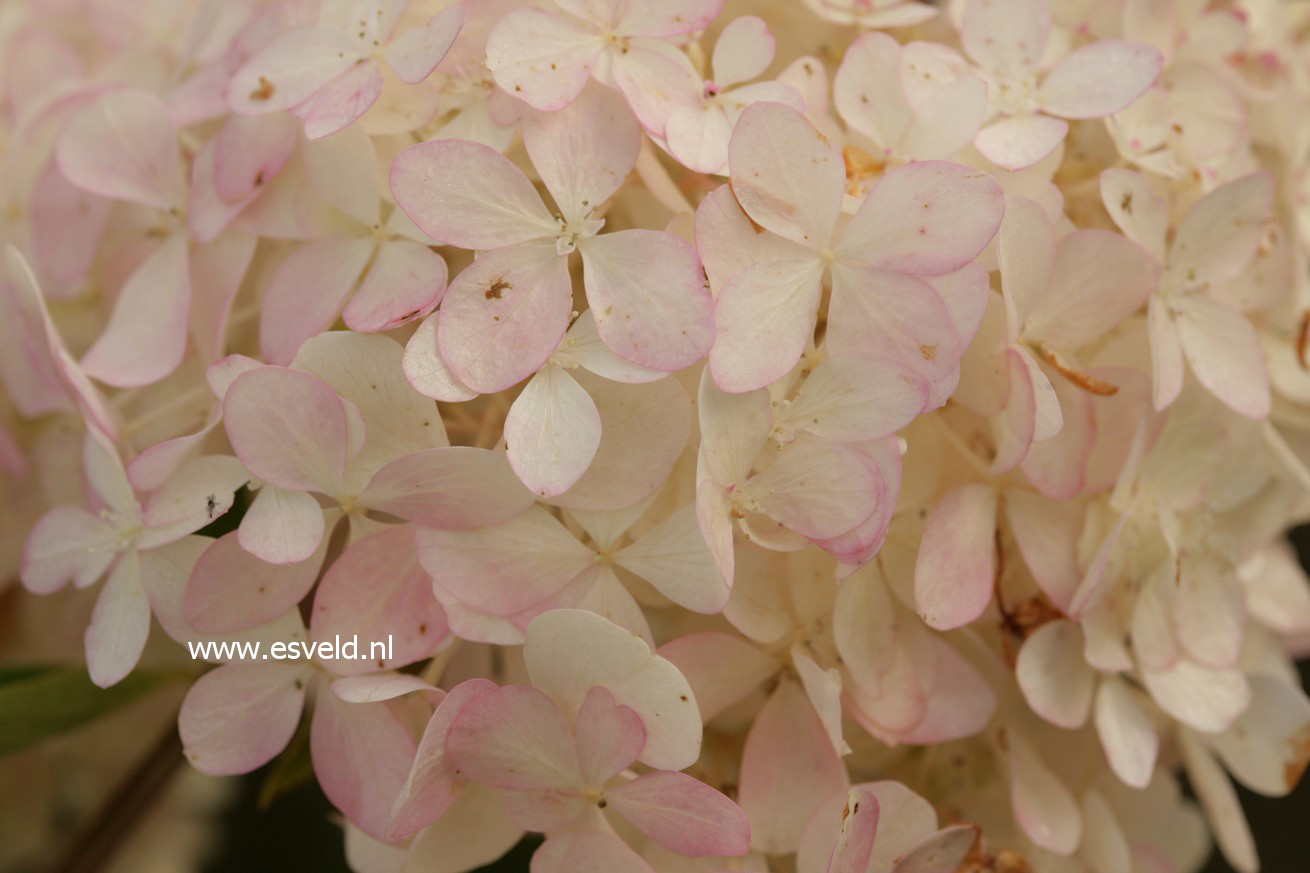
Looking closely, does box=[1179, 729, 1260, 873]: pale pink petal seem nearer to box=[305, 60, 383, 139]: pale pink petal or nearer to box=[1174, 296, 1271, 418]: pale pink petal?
box=[1174, 296, 1271, 418]: pale pink petal

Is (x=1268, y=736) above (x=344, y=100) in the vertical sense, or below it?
below

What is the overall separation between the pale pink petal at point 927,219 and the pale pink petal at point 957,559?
8 centimetres

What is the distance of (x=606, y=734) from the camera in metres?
0.32

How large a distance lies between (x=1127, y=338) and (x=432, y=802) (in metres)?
0.28

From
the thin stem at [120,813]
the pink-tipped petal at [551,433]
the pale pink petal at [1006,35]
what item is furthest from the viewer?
the thin stem at [120,813]

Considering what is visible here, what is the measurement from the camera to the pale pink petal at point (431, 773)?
32 cm

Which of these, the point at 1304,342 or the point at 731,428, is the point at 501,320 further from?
the point at 1304,342

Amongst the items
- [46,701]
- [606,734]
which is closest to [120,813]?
[46,701]

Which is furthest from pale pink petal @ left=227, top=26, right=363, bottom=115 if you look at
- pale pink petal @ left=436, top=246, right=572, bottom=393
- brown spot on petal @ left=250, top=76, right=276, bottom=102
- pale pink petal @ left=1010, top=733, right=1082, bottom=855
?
pale pink petal @ left=1010, top=733, right=1082, bottom=855

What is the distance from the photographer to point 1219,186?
1.36 ft

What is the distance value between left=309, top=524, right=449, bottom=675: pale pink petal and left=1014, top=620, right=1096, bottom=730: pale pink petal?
20cm

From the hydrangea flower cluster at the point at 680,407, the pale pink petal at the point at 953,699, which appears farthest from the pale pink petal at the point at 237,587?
the pale pink petal at the point at 953,699

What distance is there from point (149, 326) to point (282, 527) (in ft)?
0.43

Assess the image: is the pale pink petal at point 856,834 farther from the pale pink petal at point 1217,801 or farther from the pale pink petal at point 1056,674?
the pale pink petal at point 1217,801
